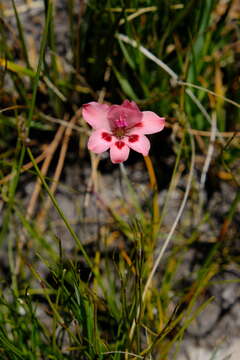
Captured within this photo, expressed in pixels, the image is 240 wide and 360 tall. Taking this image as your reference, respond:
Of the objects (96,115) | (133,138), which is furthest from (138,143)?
(96,115)

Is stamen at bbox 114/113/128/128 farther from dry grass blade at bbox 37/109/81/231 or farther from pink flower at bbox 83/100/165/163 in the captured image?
dry grass blade at bbox 37/109/81/231

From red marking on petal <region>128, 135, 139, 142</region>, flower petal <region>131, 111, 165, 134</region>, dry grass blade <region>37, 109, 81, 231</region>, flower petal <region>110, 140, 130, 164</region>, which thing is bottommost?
dry grass blade <region>37, 109, 81, 231</region>

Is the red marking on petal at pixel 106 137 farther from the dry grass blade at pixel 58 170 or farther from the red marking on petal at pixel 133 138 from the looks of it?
the dry grass blade at pixel 58 170

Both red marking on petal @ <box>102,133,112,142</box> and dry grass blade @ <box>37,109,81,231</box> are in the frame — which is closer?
red marking on petal @ <box>102,133,112,142</box>

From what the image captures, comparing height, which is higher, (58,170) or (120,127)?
(120,127)

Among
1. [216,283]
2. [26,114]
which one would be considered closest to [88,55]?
[26,114]

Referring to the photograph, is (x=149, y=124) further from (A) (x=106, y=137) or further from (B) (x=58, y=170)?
(B) (x=58, y=170)

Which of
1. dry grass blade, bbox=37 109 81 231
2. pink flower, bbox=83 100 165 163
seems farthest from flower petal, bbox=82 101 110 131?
dry grass blade, bbox=37 109 81 231

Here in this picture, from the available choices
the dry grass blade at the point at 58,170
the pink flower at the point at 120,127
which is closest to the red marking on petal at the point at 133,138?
the pink flower at the point at 120,127

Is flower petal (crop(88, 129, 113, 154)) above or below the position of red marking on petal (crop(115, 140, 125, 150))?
above
